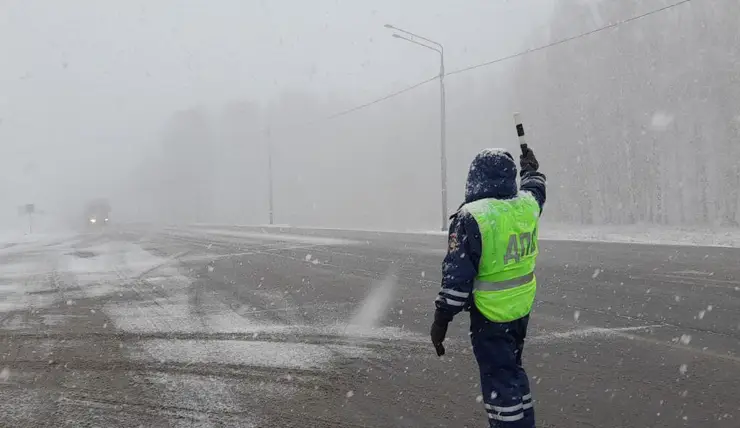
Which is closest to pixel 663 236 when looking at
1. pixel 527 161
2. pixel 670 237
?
pixel 670 237

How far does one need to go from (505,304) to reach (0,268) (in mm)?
17257

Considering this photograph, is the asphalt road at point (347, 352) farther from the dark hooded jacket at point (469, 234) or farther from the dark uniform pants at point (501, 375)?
the dark hooded jacket at point (469, 234)

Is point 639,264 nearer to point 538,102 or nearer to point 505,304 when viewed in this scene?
point 505,304

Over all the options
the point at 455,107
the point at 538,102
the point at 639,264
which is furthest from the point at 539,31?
the point at 639,264

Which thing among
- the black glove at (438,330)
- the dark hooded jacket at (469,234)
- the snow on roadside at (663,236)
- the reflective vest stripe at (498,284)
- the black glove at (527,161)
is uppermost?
the black glove at (527,161)

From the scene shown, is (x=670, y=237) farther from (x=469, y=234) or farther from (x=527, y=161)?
(x=469, y=234)

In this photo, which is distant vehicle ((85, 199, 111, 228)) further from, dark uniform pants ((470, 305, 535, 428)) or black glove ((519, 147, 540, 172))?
dark uniform pants ((470, 305, 535, 428))

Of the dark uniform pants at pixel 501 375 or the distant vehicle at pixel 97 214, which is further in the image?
the distant vehicle at pixel 97 214

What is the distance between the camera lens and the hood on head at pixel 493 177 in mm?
3271

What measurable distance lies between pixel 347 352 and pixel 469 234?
3.05 metres

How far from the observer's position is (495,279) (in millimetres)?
3205

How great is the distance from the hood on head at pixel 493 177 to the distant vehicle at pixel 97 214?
Result: 60711 mm

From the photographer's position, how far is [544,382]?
459 centimetres

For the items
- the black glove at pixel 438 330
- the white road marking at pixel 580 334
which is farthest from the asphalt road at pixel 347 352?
the black glove at pixel 438 330
